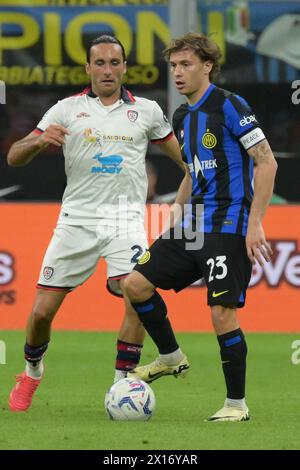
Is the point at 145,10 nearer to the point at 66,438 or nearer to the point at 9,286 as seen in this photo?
the point at 9,286

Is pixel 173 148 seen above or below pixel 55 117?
below

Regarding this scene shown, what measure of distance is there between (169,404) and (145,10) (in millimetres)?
9014

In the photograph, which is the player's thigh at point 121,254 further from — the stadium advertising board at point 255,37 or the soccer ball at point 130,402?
the stadium advertising board at point 255,37

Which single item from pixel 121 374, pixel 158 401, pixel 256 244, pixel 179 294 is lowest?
pixel 179 294

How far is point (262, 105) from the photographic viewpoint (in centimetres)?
1692

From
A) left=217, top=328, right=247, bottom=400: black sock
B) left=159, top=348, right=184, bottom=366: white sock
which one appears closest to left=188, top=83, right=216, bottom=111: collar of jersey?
left=217, top=328, right=247, bottom=400: black sock

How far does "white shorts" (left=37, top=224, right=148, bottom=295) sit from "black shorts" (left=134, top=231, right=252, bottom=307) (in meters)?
0.68

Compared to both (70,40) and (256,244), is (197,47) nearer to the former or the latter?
(256,244)

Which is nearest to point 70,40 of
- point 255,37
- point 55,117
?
point 255,37

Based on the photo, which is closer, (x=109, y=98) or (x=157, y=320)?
(x=157, y=320)

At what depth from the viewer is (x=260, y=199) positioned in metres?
7.50

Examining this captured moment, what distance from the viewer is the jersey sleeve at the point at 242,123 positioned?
7.58 meters

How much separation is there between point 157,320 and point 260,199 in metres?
1.13

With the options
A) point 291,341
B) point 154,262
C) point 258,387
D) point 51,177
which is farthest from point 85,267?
point 51,177
